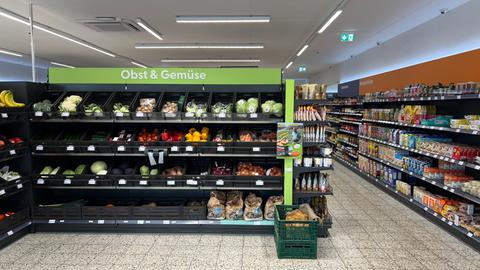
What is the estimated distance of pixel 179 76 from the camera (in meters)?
4.46

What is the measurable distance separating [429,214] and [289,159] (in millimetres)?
2791

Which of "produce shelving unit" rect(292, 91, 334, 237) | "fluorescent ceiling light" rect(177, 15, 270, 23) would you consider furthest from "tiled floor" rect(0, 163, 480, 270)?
"fluorescent ceiling light" rect(177, 15, 270, 23)

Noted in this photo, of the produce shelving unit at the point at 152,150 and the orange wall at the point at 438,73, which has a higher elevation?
the orange wall at the point at 438,73

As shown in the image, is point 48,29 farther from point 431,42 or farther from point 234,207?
point 431,42

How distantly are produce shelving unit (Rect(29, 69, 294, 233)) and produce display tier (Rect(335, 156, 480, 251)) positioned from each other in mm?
2449

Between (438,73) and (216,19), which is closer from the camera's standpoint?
(438,73)

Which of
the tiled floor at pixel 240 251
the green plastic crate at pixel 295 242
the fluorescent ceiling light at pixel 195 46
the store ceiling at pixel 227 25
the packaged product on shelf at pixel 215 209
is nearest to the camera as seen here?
the tiled floor at pixel 240 251

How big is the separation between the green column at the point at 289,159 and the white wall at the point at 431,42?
3392mm

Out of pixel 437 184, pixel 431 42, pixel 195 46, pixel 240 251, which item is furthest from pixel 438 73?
pixel 195 46

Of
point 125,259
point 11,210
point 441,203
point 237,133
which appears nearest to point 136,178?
point 125,259

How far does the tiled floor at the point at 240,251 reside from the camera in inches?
140

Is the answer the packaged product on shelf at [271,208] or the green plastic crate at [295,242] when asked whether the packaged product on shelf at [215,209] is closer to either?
the packaged product on shelf at [271,208]

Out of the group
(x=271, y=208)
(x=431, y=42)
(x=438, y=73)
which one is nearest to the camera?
(x=271, y=208)

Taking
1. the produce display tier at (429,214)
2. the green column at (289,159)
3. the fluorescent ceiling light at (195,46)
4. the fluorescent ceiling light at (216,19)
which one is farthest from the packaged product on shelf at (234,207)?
the fluorescent ceiling light at (195,46)
